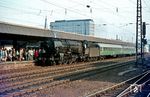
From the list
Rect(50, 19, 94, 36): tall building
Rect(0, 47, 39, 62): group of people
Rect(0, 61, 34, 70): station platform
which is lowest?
Rect(0, 61, 34, 70): station platform

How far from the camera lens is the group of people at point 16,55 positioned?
92.8 feet

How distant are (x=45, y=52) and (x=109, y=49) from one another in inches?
829

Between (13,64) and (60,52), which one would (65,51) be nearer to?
(60,52)

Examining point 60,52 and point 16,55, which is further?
point 60,52

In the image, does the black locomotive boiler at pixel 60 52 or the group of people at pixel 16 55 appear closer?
the group of people at pixel 16 55

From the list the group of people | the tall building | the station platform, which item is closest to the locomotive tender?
the group of people

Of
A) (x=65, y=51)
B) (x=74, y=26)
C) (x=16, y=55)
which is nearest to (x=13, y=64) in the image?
(x=16, y=55)

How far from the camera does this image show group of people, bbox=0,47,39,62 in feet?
92.8

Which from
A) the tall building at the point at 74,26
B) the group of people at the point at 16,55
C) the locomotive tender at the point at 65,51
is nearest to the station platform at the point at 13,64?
the group of people at the point at 16,55

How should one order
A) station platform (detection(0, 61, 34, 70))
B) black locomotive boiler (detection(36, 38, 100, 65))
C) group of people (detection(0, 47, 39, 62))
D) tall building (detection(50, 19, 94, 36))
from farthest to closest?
tall building (detection(50, 19, 94, 36))
black locomotive boiler (detection(36, 38, 100, 65))
group of people (detection(0, 47, 39, 62))
station platform (detection(0, 61, 34, 70))

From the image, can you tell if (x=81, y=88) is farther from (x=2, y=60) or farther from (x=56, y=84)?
(x=2, y=60)

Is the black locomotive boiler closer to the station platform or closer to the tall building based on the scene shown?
the station platform

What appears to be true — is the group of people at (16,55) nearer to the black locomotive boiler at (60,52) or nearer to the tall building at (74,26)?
the black locomotive boiler at (60,52)

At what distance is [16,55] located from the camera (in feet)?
101
